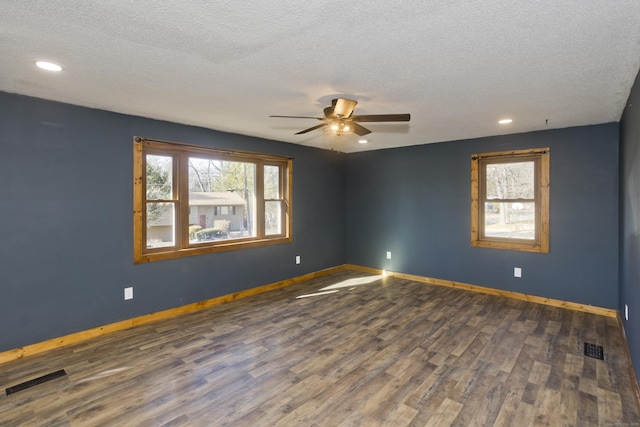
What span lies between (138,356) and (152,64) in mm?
2550

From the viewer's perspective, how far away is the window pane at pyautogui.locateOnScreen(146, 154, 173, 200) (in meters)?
3.94

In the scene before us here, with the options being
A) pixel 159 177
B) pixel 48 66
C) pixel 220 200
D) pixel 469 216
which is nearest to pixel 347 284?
pixel 469 216

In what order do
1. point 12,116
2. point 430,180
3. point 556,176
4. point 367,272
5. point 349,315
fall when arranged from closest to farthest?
point 12,116, point 349,315, point 556,176, point 430,180, point 367,272

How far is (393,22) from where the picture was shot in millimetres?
1793

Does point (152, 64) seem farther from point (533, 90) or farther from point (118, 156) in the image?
point (533, 90)

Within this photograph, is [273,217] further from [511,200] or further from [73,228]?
[511,200]

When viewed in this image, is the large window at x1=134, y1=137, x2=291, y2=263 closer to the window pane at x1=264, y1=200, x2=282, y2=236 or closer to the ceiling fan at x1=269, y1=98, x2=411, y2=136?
the window pane at x1=264, y1=200, x2=282, y2=236

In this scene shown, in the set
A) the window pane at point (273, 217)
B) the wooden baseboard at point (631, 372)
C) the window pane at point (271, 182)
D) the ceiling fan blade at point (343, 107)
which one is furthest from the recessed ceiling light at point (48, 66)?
the wooden baseboard at point (631, 372)

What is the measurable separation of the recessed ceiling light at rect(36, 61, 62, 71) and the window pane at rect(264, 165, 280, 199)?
309cm

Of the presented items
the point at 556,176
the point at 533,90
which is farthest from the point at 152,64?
the point at 556,176

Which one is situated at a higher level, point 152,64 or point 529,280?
point 152,64

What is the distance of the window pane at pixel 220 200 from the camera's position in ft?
14.4

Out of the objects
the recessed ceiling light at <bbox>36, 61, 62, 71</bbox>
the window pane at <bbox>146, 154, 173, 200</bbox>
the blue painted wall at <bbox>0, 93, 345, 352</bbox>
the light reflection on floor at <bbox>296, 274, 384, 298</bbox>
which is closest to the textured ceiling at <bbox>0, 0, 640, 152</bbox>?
the recessed ceiling light at <bbox>36, 61, 62, 71</bbox>

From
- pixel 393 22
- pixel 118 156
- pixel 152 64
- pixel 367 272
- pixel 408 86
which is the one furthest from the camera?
pixel 367 272
